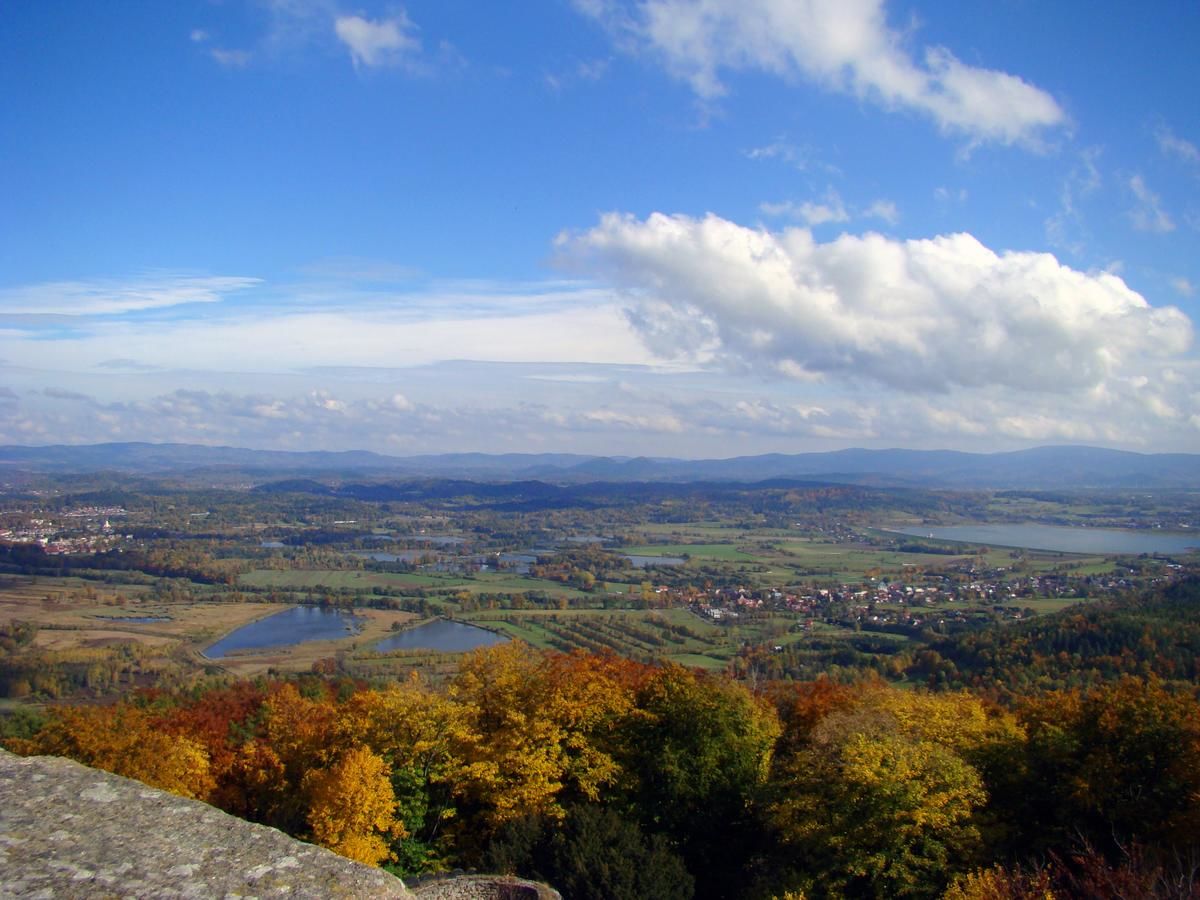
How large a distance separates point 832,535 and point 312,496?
411 feet

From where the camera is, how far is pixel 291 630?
230 ft

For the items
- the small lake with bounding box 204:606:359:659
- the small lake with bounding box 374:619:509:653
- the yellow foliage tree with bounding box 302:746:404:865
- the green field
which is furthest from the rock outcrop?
the green field

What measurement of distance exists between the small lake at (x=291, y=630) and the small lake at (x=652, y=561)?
141ft

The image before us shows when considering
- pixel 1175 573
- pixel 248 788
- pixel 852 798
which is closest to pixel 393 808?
pixel 248 788

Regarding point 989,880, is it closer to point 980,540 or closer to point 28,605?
point 28,605

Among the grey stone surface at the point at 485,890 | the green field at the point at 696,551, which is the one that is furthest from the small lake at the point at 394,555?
the grey stone surface at the point at 485,890

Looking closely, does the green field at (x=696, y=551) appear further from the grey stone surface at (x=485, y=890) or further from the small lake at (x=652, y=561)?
the grey stone surface at (x=485, y=890)

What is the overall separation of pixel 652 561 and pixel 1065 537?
69.0 meters

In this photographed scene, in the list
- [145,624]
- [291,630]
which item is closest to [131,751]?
[291,630]

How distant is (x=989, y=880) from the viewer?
1233 cm

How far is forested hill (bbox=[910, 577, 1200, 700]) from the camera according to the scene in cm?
3759

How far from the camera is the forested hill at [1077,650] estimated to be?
37.6 metres

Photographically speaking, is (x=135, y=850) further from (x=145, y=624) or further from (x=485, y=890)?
(x=145, y=624)

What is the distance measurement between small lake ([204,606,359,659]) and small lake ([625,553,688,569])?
4299cm
